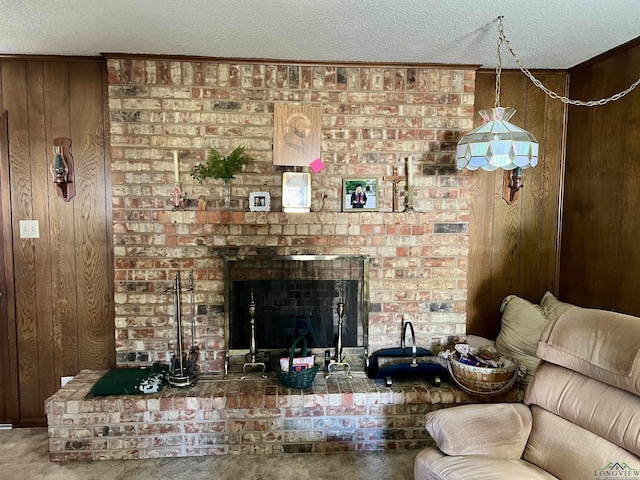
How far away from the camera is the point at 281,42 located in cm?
254

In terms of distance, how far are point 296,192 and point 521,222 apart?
69.2 inches

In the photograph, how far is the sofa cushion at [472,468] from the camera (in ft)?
5.38

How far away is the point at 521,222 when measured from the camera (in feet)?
10.5

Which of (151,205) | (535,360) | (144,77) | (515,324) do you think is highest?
(144,77)

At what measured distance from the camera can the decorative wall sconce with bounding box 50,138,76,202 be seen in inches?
111

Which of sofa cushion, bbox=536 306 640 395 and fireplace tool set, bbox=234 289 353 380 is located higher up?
sofa cushion, bbox=536 306 640 395

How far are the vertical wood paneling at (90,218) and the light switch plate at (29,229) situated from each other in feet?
0.85

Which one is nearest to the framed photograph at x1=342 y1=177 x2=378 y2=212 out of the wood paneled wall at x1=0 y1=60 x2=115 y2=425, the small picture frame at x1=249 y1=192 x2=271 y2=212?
the small picture frame at x1=249 y1=192 x2=271 y2=212

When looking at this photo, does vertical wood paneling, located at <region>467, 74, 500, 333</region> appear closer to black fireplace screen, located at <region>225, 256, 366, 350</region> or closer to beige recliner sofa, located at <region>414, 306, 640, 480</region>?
black fireplace screen, located at <region>225, 256, 366, 350</region>

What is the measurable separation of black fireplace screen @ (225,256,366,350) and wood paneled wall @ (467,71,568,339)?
3.21 ft

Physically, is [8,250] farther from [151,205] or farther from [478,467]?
[478,467]

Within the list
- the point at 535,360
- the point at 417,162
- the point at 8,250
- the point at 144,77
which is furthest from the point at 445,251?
the point at 8,250

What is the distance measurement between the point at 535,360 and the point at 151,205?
2.79m

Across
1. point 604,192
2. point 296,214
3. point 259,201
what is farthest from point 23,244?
point 604,192
